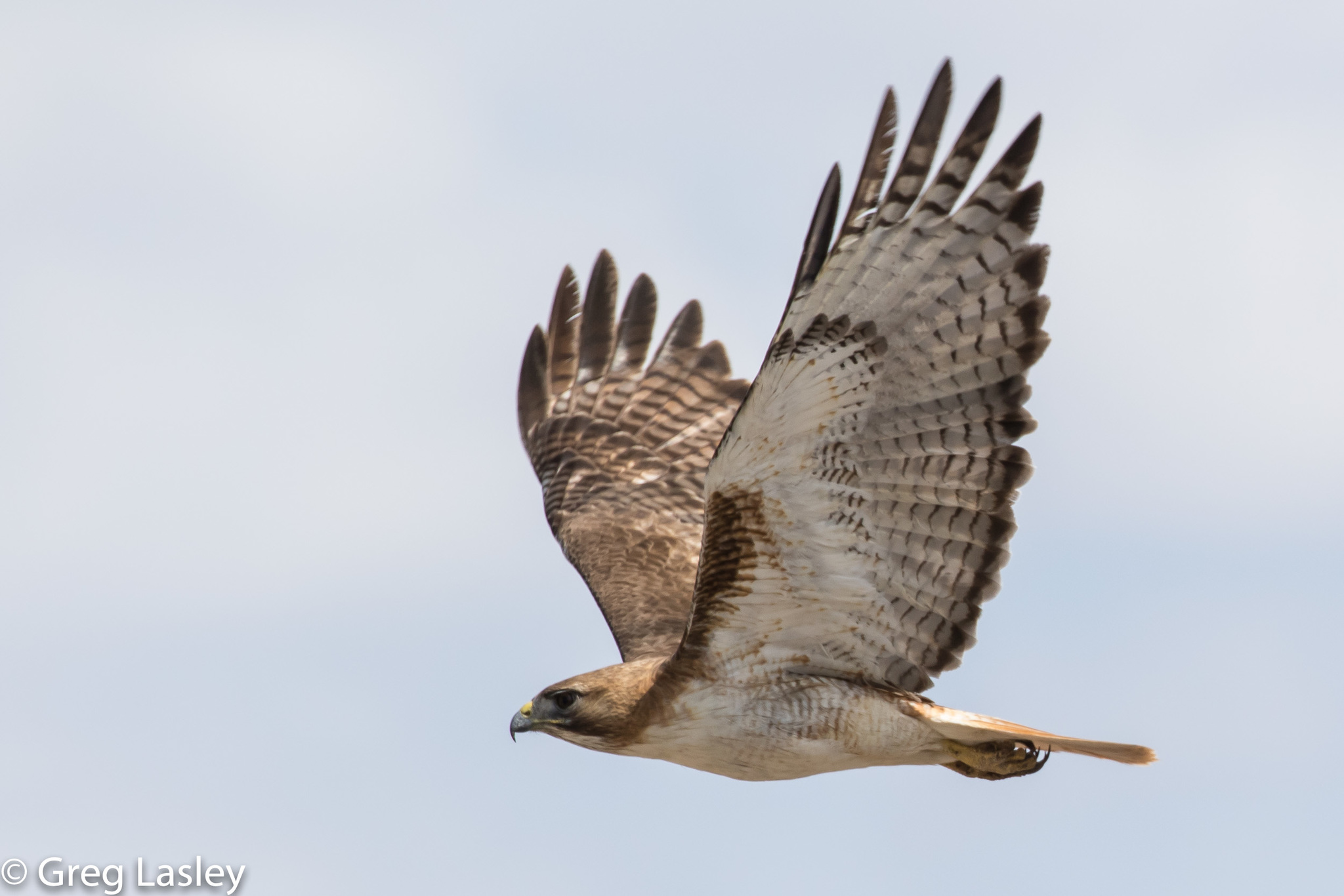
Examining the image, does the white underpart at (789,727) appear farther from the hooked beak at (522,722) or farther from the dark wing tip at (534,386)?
the dark wing tip at (534,386)

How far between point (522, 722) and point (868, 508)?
7.41ft

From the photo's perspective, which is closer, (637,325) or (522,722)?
(522,722)

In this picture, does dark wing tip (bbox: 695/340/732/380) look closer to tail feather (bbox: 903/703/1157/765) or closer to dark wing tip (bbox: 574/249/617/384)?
dark wing tip (bbox: 574/249/617/384)

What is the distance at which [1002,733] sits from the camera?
28.6 ft

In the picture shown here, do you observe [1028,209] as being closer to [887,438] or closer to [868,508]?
[887,438]

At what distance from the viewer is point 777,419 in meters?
7.78

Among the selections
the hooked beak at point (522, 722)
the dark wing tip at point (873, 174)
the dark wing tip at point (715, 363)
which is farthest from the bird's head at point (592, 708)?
→ the dark wing tip at point (715, 363)

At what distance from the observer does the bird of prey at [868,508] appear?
7.51m

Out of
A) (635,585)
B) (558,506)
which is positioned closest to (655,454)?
(558,506)

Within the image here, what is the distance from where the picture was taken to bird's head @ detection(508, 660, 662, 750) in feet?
29.3

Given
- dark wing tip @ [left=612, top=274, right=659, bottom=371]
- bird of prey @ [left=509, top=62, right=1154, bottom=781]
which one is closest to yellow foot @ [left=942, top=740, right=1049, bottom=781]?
bird of prey @ [left=509, top=62, right=1154, bottom=781]

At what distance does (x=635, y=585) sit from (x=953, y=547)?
115 inches

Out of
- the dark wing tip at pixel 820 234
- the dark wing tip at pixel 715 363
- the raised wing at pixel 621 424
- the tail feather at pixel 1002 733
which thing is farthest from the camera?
the dark wing tip at pixel 715 363

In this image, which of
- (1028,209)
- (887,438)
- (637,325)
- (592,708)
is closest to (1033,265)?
(1028,209)
